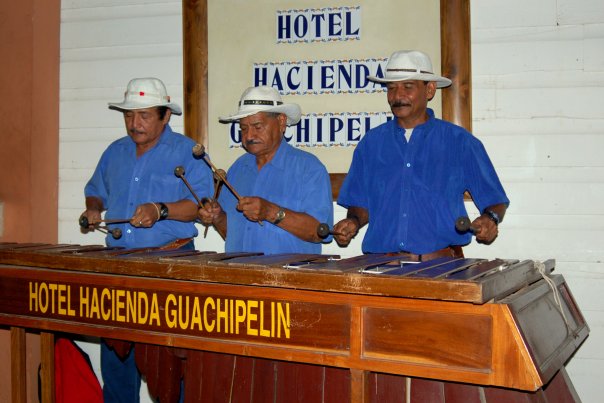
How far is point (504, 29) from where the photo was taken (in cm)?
356

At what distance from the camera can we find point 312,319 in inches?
90.3

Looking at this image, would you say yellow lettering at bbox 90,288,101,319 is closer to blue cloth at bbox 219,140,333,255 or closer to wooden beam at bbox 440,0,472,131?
blue cloth at bbox 219,140,333,255

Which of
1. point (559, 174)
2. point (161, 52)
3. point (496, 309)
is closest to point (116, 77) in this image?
point (161, 52)

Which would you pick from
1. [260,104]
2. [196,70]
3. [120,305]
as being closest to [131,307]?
[120,305]

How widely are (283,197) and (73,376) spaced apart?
174 centimetres

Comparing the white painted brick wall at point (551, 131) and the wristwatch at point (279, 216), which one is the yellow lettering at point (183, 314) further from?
the white painted brick wall at point (551, 131)

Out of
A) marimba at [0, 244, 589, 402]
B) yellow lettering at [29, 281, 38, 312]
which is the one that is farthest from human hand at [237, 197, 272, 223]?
yellow lettering at [29, 281, 38, 312]

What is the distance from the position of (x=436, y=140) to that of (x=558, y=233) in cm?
86

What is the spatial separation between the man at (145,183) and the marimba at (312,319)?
1.91 feet

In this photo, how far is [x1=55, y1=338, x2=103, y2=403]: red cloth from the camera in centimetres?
390

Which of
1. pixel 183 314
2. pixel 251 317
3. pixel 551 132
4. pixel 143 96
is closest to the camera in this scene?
pixel 251 317

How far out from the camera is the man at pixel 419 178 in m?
3.14

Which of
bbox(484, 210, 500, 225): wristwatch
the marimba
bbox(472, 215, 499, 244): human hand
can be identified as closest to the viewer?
the marimba

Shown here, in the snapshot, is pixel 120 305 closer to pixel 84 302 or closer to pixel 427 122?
pixel 84 302
